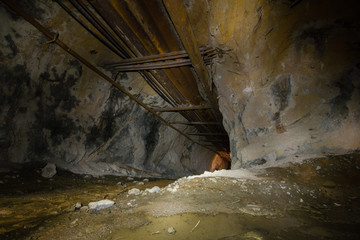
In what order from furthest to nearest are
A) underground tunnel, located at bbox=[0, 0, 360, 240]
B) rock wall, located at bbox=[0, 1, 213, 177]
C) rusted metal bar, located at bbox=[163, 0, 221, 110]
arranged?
1. rock wall, located at bbox=[0, 1, 213, 177]
2. rusted metal bar, located at bbox=[163, 0, 221, 110]
3. underground tunnel, located at bbox=[0, 0, 360, 240]

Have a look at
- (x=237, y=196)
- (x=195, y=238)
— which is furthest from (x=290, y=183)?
(x=195, y=238)

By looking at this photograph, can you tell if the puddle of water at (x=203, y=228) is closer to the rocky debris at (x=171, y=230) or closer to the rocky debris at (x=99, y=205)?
the rocky debris at (x=171, y=230)

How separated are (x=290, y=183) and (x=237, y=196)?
0.80 meters

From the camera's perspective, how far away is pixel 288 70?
3.23 meters

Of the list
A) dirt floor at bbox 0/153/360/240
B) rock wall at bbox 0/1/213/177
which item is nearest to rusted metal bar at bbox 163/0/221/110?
rock wall at bbox 0/1/213/177

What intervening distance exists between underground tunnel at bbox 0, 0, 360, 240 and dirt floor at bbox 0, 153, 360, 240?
0.01 meters

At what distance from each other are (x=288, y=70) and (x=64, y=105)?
5.51 meters

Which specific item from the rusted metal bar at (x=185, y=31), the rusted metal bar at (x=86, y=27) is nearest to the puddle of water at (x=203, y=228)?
the rusted metal bar at (x=185, y=31)

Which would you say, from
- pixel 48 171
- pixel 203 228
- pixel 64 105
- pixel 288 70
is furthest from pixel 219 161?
pixel 203 228

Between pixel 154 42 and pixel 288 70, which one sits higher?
pixel 154 42

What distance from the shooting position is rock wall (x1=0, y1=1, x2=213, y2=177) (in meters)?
3.23

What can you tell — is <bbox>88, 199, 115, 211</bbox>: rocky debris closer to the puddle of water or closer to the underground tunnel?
the underground tunnel

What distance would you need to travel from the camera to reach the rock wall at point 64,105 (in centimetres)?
323

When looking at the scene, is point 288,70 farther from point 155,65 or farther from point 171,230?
point 171,230
